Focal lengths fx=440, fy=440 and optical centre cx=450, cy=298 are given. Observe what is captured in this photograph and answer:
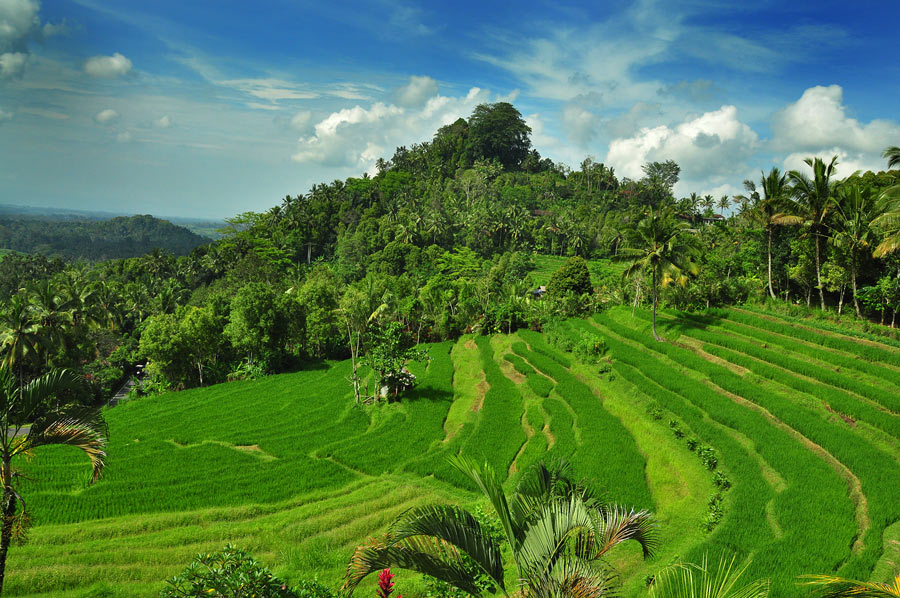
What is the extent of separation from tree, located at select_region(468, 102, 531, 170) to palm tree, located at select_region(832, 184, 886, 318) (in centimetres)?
9702

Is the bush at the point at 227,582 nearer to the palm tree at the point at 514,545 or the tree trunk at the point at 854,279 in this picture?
the palm tree at the point at 514,545

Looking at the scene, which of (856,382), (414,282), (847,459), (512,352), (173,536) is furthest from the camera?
(414,282)

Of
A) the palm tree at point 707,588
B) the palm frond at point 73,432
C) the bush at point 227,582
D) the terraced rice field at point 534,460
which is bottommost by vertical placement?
the terraced rice field at point 534,460

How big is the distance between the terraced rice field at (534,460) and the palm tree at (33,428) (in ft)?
17.2

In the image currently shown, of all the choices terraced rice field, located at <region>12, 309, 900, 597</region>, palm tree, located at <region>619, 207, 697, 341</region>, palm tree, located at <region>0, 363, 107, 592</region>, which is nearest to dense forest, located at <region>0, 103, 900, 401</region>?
palm tree, located at <region>619, 207, 697, 341</region>

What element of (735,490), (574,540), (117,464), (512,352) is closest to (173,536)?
(117,464)

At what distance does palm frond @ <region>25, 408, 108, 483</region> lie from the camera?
7.09 m

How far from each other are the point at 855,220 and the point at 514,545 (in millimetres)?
34240

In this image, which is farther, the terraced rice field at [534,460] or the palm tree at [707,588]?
the terraced rice field at [534,460]

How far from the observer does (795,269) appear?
3366 cm

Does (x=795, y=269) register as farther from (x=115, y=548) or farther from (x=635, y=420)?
(x=115, y=548)

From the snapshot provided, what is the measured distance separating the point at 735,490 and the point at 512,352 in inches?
834

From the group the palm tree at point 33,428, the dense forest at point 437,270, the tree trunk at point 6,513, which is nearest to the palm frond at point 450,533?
the palm tree at point 33,428

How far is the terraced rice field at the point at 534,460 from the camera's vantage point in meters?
11.4
